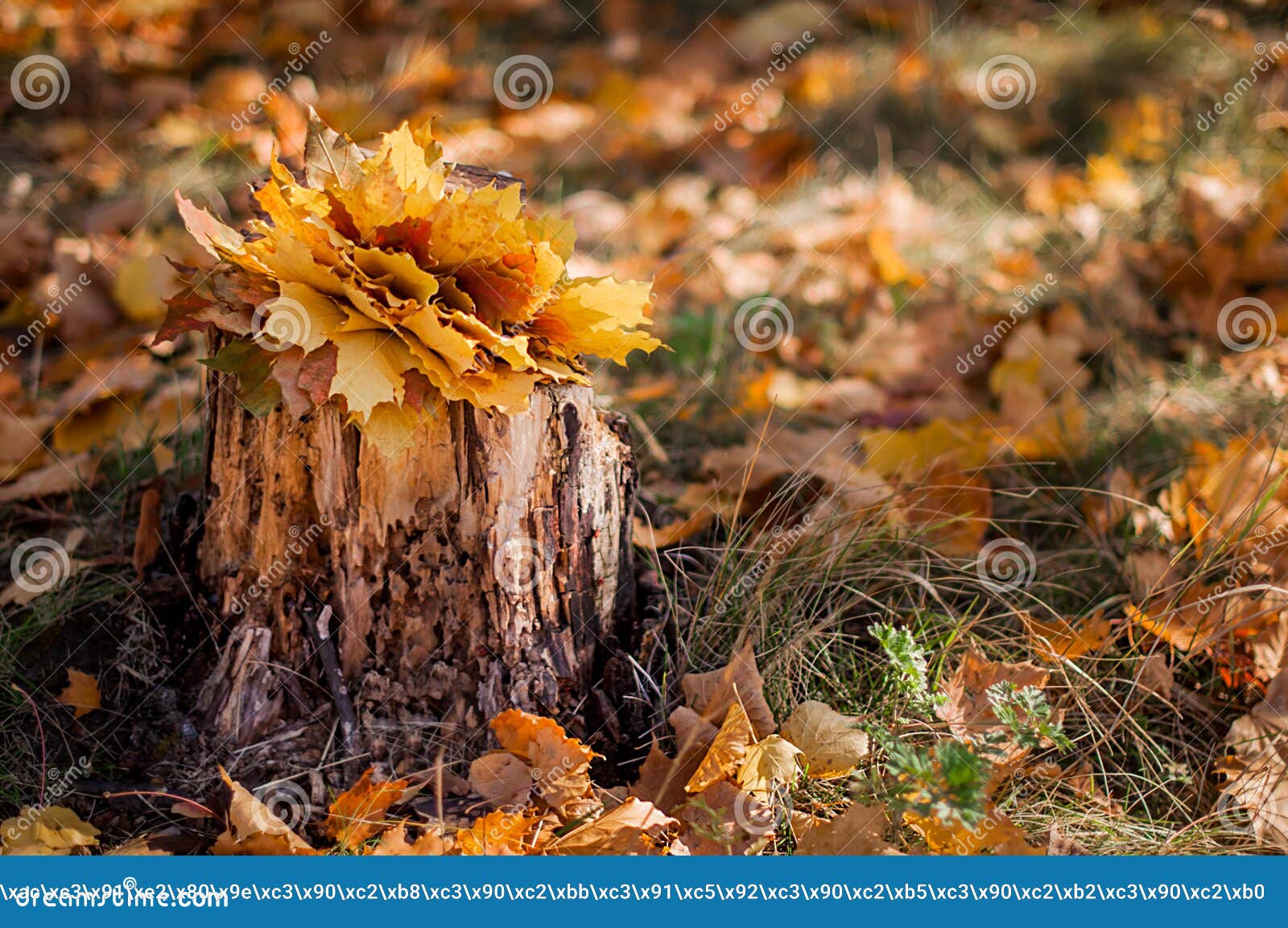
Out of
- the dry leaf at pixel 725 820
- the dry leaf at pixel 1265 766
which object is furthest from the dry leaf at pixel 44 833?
the dry leaf at pixel 1265 766

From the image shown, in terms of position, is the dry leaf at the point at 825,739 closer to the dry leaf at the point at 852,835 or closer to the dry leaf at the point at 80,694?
the dry leaf at the point at 852,835

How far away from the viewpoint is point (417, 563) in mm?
1627

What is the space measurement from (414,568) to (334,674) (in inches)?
8.9

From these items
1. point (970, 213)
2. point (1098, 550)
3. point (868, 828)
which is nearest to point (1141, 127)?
point (970, 213)

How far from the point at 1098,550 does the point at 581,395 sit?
1.10 metres

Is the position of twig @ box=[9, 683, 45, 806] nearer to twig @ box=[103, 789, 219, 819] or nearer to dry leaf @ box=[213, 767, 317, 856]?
twig @ box=[103, 789, 219, 819]

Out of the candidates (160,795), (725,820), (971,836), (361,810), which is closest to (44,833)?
(160,795)

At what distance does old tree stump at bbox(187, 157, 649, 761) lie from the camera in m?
1.60

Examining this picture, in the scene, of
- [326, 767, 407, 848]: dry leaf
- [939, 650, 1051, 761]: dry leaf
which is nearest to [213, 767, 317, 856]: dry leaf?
[326, 767, 407, 848]: dry leaf

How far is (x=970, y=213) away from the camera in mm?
3787

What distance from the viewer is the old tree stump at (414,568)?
160 cm

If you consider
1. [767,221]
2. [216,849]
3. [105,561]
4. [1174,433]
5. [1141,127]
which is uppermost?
[1141,127]

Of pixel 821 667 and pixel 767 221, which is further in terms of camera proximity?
pixel 767 221

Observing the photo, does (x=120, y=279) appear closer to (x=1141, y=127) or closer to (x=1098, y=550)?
(x=1098, y=550)
